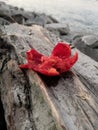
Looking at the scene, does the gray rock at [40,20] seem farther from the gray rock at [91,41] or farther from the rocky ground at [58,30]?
the gray rock at [91,41]

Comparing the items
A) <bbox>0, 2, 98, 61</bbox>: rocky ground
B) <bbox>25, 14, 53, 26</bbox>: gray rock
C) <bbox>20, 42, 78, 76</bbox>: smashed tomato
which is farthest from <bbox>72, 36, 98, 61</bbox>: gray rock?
<bbox>25, 14, 53, 26</bbox>: gray rock

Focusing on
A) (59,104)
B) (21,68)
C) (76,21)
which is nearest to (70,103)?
(59,104)

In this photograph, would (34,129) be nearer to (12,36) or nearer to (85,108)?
(85,108)

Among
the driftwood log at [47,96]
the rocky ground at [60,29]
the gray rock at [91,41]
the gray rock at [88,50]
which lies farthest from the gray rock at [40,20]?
the driftwood log at [47,96]

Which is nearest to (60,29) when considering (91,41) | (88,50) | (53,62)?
(91,41)

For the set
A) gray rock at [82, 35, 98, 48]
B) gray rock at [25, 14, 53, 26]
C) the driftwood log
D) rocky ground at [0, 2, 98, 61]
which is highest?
the driftwood log

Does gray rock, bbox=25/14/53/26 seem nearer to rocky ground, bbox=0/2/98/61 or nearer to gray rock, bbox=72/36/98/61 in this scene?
rocky ground, bbox=0/2/98/61
